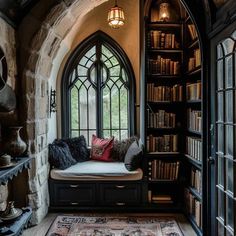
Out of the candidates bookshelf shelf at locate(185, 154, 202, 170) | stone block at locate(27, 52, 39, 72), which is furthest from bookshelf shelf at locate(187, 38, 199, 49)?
stone block at locate(27, 52, 39, 72)

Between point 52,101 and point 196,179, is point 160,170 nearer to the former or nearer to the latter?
point 196,179

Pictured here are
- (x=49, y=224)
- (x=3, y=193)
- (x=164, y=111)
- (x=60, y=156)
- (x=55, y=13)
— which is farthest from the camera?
(x=60, y=156)

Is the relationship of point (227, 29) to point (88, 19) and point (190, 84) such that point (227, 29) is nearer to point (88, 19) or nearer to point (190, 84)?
point (190, 84)

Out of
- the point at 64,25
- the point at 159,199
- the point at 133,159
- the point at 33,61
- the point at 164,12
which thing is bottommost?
the point at 159,199

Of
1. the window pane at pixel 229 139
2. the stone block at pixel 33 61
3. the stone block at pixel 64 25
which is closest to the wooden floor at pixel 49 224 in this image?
the window pane at pixel 229 139

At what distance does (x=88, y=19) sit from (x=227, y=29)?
307 cm

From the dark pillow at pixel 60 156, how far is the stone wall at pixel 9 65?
95 cm

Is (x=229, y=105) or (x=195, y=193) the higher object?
(x=229, y=105)

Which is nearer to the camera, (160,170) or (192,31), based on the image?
(192,31)

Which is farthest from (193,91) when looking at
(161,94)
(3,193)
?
(3,193)

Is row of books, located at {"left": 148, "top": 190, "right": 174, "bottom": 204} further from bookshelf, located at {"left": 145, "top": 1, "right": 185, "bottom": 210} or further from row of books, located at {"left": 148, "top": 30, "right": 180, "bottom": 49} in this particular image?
row of books, located at {"left": 148, "top": 30, "right": 180, "bottom": 49}

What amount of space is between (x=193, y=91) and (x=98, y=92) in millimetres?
1905

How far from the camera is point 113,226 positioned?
3.45m

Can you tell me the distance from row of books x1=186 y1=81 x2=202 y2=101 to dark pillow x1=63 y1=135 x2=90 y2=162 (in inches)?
75.1
